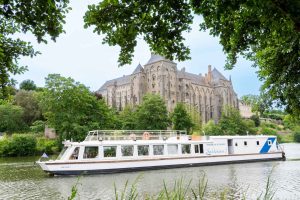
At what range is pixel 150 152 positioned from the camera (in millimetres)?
28844

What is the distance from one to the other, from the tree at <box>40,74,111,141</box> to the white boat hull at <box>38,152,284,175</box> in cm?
2259

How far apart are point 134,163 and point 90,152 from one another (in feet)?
12.9

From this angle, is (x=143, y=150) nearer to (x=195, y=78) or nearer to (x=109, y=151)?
(x=109, y=151)

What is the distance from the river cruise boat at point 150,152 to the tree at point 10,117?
4535cm

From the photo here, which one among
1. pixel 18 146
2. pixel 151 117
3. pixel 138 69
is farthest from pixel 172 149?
pixel 138 69

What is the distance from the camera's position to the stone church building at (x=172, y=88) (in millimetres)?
104656

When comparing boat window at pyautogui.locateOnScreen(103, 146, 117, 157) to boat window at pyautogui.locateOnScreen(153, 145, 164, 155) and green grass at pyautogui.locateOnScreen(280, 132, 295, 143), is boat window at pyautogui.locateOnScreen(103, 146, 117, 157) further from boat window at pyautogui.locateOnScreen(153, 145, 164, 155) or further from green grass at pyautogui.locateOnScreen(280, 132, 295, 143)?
green grass at pyautogui.locateOnScreen(280, 132, 295, 143)

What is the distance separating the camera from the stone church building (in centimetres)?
10466

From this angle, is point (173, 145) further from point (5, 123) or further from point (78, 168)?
point (5, 123)

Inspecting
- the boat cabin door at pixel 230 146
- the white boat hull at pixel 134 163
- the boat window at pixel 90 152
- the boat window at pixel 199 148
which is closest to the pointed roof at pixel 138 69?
the boat cabin door at pixel 230 146

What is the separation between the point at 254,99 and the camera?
1264 centimetres

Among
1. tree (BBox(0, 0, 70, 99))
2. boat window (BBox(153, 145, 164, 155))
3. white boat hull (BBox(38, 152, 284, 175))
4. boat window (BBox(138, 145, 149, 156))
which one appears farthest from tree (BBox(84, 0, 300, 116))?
boat window (BBox(153, 145, 164, 155))

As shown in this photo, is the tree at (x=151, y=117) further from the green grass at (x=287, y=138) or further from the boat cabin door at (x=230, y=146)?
the green grass at (x=287, y=138)

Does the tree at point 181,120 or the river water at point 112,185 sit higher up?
the tree at point 181,120
